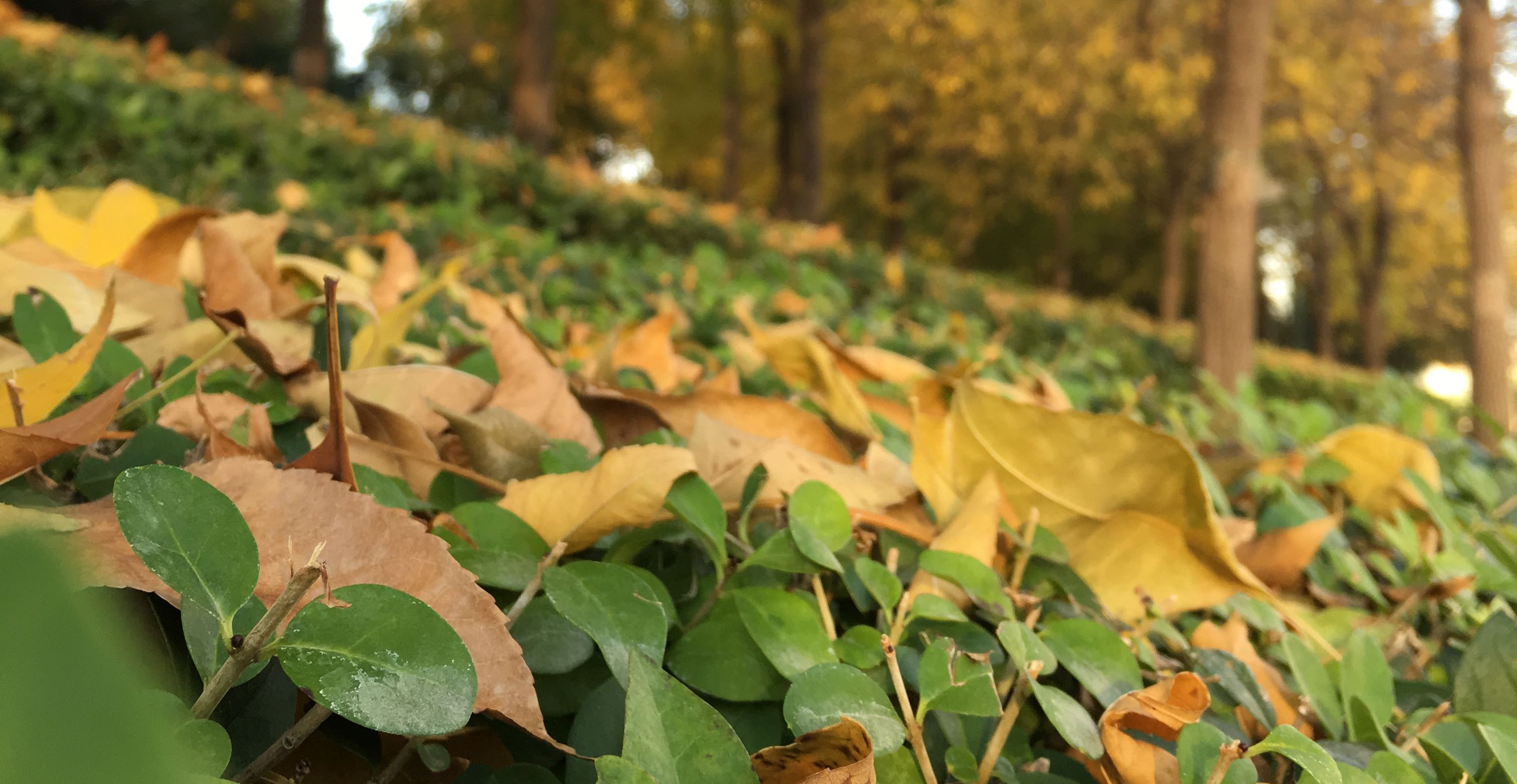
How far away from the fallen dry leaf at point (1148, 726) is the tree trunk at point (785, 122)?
1421 centimetres

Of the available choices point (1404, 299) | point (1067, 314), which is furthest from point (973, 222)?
point (1067, 314)

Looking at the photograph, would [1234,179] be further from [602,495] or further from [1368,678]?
[602,495]

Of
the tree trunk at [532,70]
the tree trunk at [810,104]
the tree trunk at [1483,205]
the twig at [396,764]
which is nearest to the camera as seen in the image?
the twig at [396,764]

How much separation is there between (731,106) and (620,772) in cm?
1843

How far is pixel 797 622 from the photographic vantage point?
536 millimetres

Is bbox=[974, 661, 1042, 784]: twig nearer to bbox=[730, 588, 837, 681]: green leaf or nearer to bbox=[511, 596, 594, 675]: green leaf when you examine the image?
bbox=[730, 588, 837, 681]: green leaf

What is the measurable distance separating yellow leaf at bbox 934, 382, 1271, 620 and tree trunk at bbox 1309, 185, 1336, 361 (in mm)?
24945

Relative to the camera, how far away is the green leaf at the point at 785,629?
0.51 meters

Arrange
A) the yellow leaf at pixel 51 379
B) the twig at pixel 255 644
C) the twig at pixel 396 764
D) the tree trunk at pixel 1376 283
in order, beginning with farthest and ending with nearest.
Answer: the tree trunk at pixel 1376 283
the yellow leaf at pixel 51 379
the twig at pixel 396 764
the twig at pixel 255 644

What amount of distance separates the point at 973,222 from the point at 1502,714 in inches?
946

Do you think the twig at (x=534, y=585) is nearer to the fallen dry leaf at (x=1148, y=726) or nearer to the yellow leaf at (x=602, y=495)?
the yellow leaf at (x=602, y=495)

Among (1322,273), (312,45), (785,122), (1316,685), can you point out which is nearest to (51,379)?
(1316,685)

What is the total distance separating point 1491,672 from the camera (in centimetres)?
62

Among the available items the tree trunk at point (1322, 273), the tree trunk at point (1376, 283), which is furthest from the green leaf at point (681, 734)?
the tree trunk at point (1322, 273)
